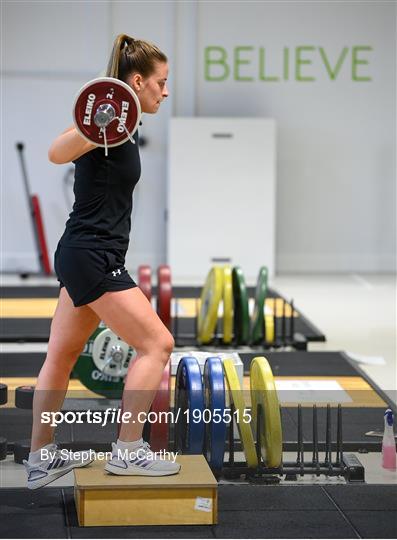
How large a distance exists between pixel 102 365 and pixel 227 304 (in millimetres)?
1356

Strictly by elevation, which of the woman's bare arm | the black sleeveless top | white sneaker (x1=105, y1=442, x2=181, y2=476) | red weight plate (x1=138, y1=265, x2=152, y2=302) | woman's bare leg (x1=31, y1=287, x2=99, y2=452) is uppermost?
the woman's bare arm

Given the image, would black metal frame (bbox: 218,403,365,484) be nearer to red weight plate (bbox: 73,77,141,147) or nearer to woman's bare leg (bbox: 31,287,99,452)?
woman's bare leg (bbox: 31,287,99,452)

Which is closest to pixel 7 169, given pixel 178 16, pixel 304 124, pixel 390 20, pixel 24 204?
pixel 24 204

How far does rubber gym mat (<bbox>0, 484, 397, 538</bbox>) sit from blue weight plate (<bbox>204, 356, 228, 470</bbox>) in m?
0.11

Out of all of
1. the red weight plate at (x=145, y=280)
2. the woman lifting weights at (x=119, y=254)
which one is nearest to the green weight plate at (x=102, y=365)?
the red weight plate at (x=145, y=280)

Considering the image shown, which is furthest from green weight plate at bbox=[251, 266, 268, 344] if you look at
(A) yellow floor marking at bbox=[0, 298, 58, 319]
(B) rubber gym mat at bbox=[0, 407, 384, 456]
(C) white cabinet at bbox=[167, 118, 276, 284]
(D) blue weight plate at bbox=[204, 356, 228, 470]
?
(C) white cabinet at bbox=[167, 118, 276, 284]

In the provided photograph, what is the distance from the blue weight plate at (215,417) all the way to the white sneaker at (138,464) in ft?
1.20

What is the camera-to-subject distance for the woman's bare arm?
9.97ft

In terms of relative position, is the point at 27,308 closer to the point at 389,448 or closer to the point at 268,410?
the point at 389,448

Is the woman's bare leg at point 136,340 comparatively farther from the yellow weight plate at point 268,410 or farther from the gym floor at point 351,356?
the yellow weight plate at point 268,410

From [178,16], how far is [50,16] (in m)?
1.18

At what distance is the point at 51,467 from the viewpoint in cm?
331

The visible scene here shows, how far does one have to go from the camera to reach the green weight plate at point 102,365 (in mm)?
4801

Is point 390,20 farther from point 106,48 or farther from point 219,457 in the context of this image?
point 219,457
